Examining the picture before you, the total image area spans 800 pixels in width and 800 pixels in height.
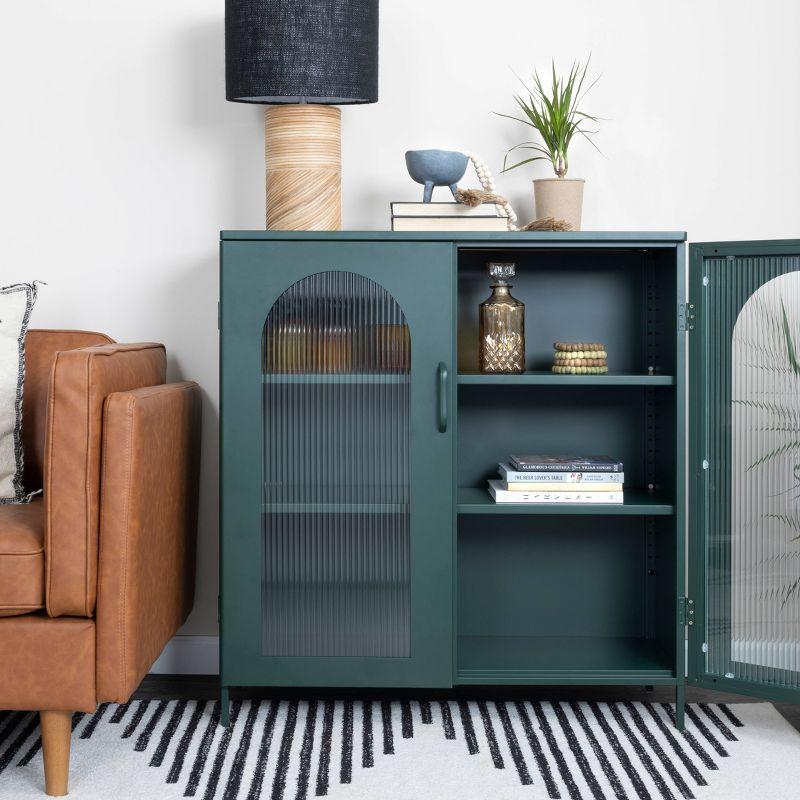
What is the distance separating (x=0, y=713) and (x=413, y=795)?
40.8 inches

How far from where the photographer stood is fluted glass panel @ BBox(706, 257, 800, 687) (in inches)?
81.8

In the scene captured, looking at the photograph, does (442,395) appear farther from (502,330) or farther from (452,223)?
(452,223)

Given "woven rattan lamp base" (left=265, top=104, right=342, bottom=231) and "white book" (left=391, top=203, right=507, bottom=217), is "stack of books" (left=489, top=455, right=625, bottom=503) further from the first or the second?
"woven rattan lamp base" (left=265, top=104, right=342, bottom=231)

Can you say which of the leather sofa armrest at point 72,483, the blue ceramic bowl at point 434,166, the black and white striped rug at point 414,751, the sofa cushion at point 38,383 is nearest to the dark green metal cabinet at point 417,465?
the black and white striped rug at point 414,751

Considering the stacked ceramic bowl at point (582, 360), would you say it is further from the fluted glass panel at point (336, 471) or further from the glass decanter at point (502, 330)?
the fluted glass panel at point (336, 471)

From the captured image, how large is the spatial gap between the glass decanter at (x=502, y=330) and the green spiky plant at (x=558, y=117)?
327mm

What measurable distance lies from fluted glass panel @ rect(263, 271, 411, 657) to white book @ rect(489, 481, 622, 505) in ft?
0.80

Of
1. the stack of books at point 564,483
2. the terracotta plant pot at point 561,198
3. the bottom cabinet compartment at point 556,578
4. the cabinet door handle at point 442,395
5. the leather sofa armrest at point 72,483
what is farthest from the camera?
the bottom cabinet compartment at point 556,578

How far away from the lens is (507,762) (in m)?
1.90

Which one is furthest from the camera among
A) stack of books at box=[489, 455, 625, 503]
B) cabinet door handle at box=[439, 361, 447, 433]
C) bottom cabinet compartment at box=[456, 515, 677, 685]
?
bottom cabinet compartment at box=[456, 515, 677, 685]

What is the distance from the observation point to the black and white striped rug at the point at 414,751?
5.87 feet

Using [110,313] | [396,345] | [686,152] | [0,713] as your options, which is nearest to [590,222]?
[686,152]

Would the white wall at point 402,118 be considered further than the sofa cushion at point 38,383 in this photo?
Yes

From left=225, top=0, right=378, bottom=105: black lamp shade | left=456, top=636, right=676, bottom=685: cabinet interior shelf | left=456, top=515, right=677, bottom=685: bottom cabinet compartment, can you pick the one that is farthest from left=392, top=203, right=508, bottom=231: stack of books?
left=456, top=636, right=676, bottom=685: cabinet interior shelf
